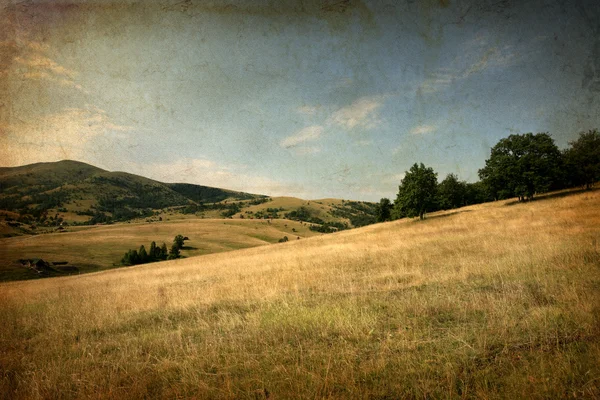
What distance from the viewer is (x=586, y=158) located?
43.0 m

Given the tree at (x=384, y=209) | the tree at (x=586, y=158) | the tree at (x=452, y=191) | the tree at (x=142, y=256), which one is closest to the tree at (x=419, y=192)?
the tree at (x=586, y=158)

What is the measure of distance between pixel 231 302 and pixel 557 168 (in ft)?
162

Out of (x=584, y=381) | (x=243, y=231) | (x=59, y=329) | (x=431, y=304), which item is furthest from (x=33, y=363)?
(x=243, y=231)

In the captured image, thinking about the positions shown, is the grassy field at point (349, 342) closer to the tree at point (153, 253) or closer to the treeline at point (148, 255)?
the treeline at point (148, 255)

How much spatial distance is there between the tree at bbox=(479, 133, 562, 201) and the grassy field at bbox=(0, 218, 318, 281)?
80276 mm

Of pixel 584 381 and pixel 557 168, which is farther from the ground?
pixel 557 168

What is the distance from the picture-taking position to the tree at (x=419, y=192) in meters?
43.4

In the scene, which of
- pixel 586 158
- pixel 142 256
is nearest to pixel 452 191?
pixel 586 158

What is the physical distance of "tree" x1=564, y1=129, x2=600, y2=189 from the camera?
42.4m

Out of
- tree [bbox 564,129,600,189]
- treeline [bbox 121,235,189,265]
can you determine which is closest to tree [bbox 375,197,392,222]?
tree [bbox 564,129,600,189]

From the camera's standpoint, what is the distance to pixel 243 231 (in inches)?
4751

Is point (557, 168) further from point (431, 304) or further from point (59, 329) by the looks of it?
point (59, 329)

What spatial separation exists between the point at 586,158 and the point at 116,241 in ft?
399

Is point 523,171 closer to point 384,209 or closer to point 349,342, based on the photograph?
point 384,209
